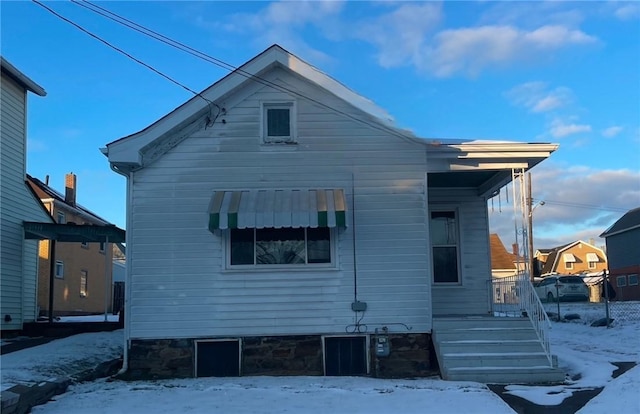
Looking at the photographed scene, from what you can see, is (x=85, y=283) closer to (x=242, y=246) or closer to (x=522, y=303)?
(x=242, y=246)

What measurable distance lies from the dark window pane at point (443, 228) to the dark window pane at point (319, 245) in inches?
112

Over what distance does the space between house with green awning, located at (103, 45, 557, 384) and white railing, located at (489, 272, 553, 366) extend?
5.89ft

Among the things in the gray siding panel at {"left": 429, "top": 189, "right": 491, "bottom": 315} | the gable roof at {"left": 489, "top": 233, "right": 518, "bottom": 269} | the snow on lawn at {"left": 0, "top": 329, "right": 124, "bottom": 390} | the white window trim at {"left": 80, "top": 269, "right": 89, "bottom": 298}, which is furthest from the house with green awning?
the gable roof at {"left": 489, "top": 233, "right": 518, "bottom": 269}

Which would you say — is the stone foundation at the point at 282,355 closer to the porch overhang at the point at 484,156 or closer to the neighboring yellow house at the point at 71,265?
the porch overhang at the point at 484,156

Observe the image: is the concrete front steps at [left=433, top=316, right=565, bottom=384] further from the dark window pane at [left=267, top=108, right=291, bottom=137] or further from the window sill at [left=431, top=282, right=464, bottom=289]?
the dark window pane at [left=267, top=108, right=291, bottom=137]

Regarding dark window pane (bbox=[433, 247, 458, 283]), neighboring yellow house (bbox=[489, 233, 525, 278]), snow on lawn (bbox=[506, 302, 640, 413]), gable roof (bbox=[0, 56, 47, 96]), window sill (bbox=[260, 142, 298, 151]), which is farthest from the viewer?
neighboring yellow house (bbox=[489, 233, 525, 278])

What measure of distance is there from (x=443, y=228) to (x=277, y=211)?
415cm

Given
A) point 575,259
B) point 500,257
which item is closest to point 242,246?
point 500,257

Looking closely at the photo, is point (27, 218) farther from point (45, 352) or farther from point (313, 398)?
point (313, 398)

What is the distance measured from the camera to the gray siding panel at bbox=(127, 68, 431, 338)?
10.9 metres

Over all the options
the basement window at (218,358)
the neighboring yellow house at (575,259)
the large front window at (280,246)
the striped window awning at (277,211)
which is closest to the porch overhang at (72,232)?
the large front window at (280,246)

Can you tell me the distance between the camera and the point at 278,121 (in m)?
11.5

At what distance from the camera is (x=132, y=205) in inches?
436

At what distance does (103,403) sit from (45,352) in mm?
3662
